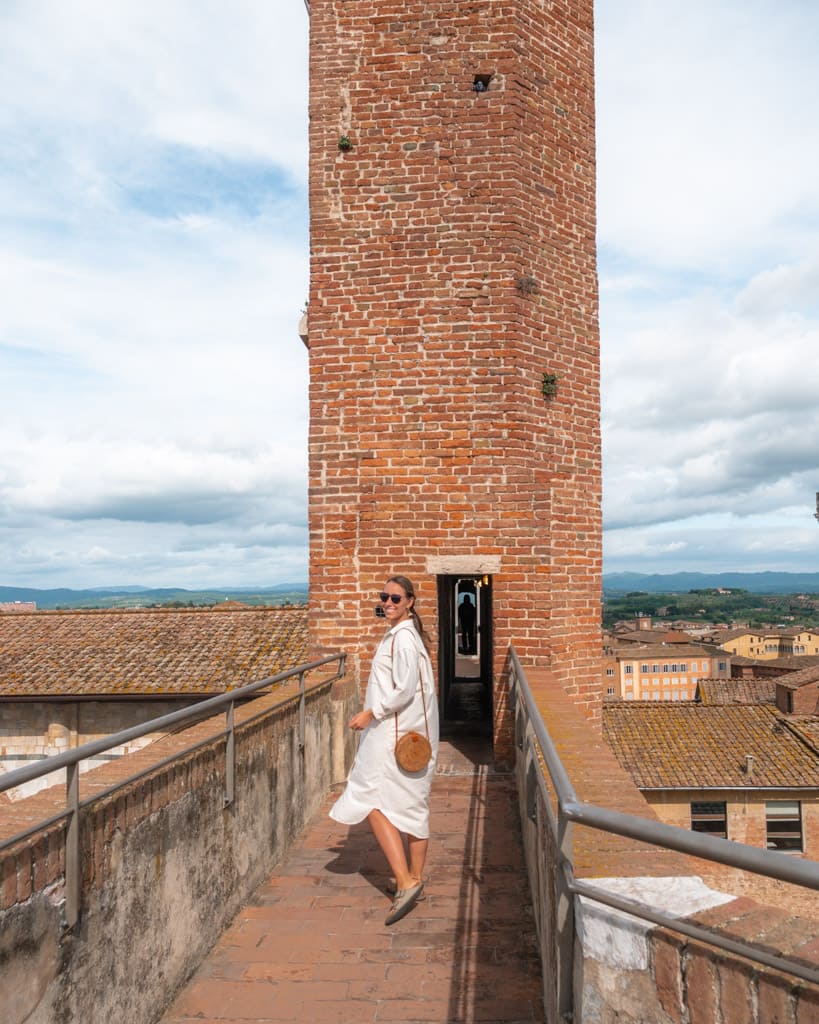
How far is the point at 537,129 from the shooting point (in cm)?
858

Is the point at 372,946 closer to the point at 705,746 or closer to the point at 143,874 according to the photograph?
the point at 143,874

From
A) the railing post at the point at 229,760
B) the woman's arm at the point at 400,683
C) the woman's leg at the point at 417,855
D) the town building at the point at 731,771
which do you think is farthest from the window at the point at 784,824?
the railing post at the point at 229,760

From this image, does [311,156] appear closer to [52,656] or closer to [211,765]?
[211,765]

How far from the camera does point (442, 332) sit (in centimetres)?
823

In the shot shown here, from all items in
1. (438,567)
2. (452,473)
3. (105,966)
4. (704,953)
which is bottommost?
(105,966)

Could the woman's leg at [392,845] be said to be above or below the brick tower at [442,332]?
below

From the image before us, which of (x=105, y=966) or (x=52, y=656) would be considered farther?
(x=52, y=656)

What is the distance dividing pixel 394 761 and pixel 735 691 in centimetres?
5431

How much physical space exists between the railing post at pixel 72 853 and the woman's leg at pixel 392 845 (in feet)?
6.31

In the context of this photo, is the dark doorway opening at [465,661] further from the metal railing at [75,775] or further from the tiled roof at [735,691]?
the tiled roof at [735,691]

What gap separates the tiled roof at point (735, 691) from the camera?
171 ft

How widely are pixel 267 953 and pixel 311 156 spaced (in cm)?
741

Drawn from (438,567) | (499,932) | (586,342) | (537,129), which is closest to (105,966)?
(499,932)

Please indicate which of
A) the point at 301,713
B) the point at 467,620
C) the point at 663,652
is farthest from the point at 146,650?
the point at 663,652
